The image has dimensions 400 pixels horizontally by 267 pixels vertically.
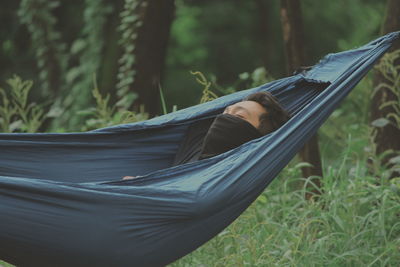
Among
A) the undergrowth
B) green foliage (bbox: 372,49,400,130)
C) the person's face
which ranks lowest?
the undergrowth

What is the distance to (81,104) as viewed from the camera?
6102 mm

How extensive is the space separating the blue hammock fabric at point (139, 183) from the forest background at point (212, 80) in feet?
1.40

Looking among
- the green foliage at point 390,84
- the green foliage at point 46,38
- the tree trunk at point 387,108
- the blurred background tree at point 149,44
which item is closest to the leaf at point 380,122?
the green foliage at point 390,84

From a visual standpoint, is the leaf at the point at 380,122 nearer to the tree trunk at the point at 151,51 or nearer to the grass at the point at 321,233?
the grass at the point at 321,233

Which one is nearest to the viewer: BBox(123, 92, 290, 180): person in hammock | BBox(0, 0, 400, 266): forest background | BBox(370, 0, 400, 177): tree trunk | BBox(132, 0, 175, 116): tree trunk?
BBox(123, 92, 290, 180): person in hammock

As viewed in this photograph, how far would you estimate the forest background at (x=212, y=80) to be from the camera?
3.39 metres

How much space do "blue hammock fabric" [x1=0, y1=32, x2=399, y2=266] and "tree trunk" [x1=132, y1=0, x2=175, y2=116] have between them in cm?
205

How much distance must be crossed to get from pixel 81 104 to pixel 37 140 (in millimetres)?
3023

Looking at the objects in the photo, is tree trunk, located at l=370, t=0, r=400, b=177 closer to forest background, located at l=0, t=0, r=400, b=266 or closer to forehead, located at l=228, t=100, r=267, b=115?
forest background, located at l=0, t=0, r=400, b=266

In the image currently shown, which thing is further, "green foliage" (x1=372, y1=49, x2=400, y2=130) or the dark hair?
"green foliage" (x1=372, y1=49, x2=400, y2=130)

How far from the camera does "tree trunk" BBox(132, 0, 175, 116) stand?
536cm

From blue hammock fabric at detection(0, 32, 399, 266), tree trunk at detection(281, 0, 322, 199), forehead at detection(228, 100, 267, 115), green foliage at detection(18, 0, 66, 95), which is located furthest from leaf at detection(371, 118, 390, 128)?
green foliage at detection(18, 0, 66, 95)

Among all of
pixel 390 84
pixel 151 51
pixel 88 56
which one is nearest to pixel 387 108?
pixel 390 84

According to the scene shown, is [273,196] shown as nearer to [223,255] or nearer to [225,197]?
[223,255]
